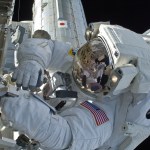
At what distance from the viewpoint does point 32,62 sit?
3.08 m

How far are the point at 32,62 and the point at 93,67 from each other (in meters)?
0.54

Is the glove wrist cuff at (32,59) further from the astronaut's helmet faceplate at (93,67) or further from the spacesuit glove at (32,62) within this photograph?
the astronaut's helmet faceplate at (93,67)

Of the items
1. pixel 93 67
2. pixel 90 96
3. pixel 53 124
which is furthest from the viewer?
pixel 90 96

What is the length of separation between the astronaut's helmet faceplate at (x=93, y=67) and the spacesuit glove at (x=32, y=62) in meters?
0.29

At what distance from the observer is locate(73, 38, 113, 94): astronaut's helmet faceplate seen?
3.23 meters

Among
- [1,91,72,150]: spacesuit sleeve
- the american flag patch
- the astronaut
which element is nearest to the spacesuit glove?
the astronaut

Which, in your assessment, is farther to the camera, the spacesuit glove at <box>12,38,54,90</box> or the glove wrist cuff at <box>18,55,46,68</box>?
the glove wrist cuff at <box>18,55,46,68</box>

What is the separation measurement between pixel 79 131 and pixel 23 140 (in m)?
0.42

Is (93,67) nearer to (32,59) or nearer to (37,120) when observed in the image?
(32,59)

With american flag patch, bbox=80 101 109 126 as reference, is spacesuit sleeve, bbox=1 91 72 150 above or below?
above

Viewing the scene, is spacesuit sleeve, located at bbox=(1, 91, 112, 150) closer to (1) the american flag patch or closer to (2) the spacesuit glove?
(1) the american flag patch

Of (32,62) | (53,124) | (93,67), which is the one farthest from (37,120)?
(93,67)

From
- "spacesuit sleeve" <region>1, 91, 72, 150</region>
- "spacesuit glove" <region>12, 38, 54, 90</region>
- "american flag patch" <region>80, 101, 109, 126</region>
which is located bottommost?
"american flag patch" <region>80, 101, 109, 126</region>

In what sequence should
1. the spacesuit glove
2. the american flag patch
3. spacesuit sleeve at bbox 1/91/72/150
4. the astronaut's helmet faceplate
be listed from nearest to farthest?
spacesuit sleeve at bbox 1/91/72/150
the spacesuit glove
the american flag patch
the astronaut's helmet faceplate
